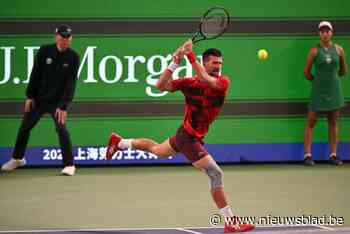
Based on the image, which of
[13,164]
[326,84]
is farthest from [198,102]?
[326,84]

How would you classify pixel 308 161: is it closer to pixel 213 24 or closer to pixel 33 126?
pixel 33 126

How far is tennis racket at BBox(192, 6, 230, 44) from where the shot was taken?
857 cm

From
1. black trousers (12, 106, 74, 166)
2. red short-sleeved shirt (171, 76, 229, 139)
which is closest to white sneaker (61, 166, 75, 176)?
black trousers (12, 106, 74, 166)

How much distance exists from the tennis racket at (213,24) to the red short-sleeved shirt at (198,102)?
0.58 metres

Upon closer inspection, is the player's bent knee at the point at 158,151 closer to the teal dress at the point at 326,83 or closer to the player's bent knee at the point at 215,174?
the player's bent knee at the point at 215,174

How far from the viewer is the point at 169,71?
7.91m

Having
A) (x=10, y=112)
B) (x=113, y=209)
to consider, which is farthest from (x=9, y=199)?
(x=10, y=112)

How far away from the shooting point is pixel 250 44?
12.8 metres

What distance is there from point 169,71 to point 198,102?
1.56ft

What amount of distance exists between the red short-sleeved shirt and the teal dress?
185 inches

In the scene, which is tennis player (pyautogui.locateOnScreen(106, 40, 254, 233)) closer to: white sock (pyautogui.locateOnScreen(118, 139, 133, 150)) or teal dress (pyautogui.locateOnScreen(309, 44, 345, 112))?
white sock (pyautogui.locateOnScreen(118, 139, 133, 150))

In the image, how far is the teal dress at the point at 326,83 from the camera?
12.6 meters

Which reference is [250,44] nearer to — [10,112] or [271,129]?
[271,129]

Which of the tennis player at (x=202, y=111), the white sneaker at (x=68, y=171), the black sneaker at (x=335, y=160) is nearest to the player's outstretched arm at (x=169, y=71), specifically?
the tennis player at (x=202, y=111)
